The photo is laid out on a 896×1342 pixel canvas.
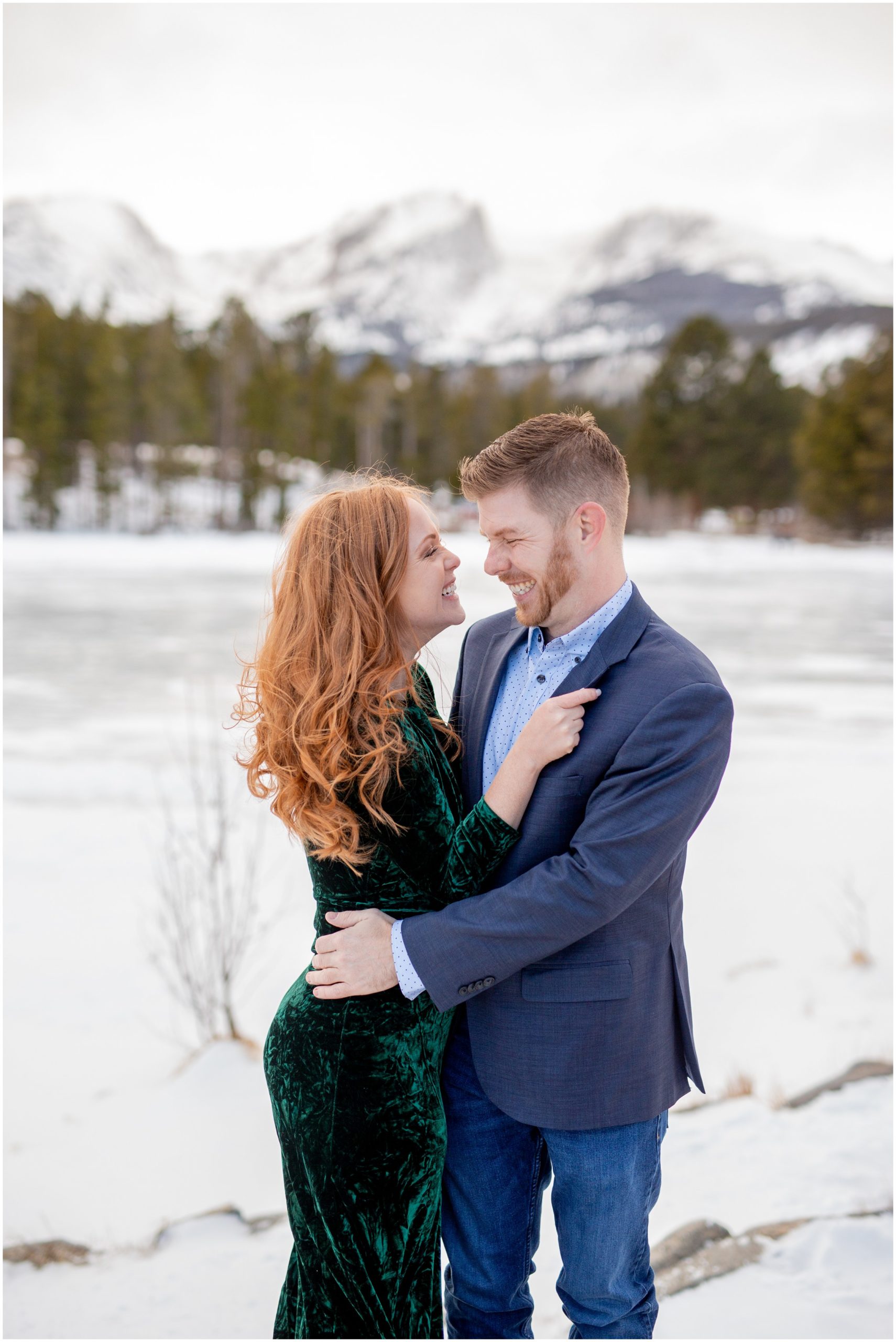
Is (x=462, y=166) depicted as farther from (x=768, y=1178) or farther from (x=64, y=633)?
(x=768, y=1178)

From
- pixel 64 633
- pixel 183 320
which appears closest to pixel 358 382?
pixel 183 320

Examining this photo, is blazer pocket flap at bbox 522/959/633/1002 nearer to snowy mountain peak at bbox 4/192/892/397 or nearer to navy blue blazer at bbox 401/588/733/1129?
navy blue blazer at bbox 401/588/733/1129

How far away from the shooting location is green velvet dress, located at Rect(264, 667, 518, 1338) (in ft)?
5.26

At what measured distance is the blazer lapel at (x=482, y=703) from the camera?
1.85 meters

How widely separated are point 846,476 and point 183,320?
67.5 feet

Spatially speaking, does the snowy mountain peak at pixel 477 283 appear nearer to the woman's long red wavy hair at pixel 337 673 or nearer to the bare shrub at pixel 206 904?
the bare shrub at pixel 206 904

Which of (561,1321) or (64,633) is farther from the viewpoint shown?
(64,633)

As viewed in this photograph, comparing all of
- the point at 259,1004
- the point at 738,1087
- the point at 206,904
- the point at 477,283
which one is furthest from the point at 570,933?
the point at 477,283

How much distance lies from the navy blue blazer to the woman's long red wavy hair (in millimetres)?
243

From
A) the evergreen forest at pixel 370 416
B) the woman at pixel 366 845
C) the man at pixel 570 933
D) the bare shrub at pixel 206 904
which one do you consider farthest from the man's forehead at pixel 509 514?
the evergreen forest at pixel 370 416

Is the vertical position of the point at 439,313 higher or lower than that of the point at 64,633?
higher

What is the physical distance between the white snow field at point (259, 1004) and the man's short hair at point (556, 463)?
2.17m

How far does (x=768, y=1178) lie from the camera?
3.10m

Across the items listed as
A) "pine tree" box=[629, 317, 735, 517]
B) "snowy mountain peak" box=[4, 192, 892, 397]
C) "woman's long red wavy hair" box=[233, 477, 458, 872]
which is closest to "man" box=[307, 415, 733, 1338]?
"woman's long red wavy hair" box=[233, 477, 458, 872]
